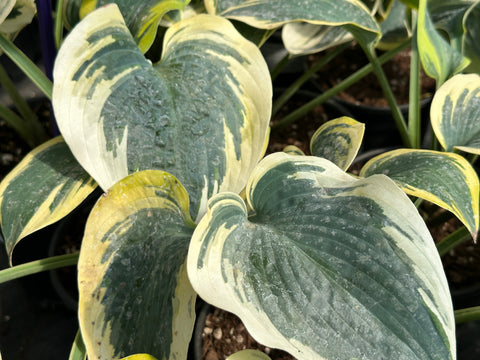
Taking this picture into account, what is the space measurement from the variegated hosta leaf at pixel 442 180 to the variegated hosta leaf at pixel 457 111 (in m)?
0.07

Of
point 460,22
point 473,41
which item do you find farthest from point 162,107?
point 473,41

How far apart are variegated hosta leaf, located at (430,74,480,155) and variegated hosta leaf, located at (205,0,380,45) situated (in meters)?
0.14

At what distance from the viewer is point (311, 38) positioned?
98cm

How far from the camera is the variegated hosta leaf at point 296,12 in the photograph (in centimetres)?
75

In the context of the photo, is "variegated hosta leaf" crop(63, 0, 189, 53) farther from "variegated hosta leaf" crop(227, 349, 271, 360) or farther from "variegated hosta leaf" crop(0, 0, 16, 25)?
"variegated hosta leaf" crop(227, 349, 271, 360)

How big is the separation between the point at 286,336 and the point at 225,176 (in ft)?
0.72

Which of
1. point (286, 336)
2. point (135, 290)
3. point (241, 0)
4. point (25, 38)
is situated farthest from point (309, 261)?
point (25, 38)

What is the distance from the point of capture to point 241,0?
81 cm

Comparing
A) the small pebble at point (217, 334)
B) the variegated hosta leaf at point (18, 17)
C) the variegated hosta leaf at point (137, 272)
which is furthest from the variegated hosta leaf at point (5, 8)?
the small pebble at point (217, 334)

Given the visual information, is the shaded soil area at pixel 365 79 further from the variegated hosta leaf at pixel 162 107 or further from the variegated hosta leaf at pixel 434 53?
the variegated hosta leaf at pixel 162 107

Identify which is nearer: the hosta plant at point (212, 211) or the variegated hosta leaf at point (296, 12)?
the hosta plant at point (212, 211)

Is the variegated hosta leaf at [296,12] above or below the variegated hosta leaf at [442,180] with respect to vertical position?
above

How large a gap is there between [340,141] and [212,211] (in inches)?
11.9

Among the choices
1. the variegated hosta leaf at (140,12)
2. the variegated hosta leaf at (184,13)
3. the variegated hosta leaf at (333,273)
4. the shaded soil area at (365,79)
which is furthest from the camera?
the shaded soil area at (365,79)
